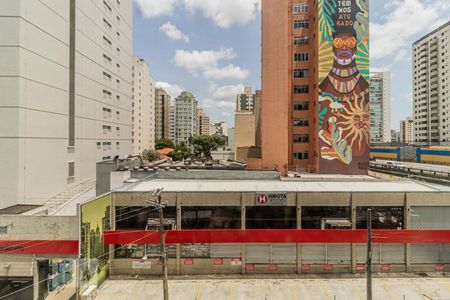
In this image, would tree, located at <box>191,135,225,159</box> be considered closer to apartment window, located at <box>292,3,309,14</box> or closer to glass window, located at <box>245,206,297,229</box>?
apartment window, located at <box>292,3,309,14</box>

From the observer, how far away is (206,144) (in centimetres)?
9381

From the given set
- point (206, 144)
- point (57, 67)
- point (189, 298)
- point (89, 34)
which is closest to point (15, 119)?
point (57, 67)

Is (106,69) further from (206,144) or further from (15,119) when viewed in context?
(206,144)

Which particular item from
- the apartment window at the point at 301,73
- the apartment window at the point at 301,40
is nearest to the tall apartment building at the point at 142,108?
the apartment window at the point at 301,73

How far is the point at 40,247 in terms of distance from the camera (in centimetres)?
1912

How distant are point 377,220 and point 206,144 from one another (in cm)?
7508

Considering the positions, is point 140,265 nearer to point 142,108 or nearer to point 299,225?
point 299,225

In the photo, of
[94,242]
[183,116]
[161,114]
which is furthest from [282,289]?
[183,116]

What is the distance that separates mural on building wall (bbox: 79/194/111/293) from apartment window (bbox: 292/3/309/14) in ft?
145

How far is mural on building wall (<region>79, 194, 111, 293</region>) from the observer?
18234 mm

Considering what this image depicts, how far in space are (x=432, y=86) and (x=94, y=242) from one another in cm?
13778

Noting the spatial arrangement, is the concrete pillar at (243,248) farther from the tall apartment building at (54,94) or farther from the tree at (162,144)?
the tree at (162,144)

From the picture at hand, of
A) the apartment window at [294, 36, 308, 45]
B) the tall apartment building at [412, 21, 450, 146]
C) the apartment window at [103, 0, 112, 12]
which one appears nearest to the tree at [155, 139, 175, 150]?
the apartment window at [103, 0, 112, 12]

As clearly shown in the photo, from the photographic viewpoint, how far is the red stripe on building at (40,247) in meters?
18.9
